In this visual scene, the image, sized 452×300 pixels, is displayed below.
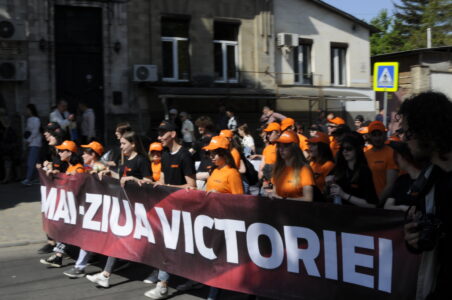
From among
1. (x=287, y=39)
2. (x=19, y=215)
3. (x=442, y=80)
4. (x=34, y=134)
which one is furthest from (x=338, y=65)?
(x=19, y=215)

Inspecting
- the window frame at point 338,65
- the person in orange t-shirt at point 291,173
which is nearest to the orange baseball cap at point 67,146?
the person in orange t-shirt at point 291,173

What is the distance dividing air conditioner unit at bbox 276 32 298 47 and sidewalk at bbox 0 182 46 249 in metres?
12.0

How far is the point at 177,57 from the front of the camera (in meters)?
21.2

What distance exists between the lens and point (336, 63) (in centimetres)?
2617

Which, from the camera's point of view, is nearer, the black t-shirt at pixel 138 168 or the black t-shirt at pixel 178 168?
the black t-shirt at pixel 178 168

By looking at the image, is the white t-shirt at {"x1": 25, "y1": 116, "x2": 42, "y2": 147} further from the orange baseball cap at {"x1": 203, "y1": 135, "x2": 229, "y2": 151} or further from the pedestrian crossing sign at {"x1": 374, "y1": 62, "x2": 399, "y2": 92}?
the orange baseball cap at {"x1": 203, "y1": 135, "x2": 229, "y2": 151}

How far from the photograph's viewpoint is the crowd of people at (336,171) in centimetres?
307

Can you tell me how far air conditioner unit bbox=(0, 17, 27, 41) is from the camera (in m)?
17.2

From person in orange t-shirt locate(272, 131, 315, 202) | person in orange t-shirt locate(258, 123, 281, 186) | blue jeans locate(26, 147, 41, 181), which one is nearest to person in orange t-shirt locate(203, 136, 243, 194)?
person in orange t-shirt locate(272, 131, 315, 202)

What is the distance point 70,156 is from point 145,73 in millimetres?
11665

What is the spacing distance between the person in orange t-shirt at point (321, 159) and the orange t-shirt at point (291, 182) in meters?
1.20

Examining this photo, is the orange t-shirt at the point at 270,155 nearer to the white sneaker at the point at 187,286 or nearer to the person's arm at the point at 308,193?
the white sneaker at the point at 187,286

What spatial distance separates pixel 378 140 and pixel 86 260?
3.92 meters

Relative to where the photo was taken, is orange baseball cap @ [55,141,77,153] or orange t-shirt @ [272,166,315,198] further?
orange baseball cap @ [55,141,77,153]
